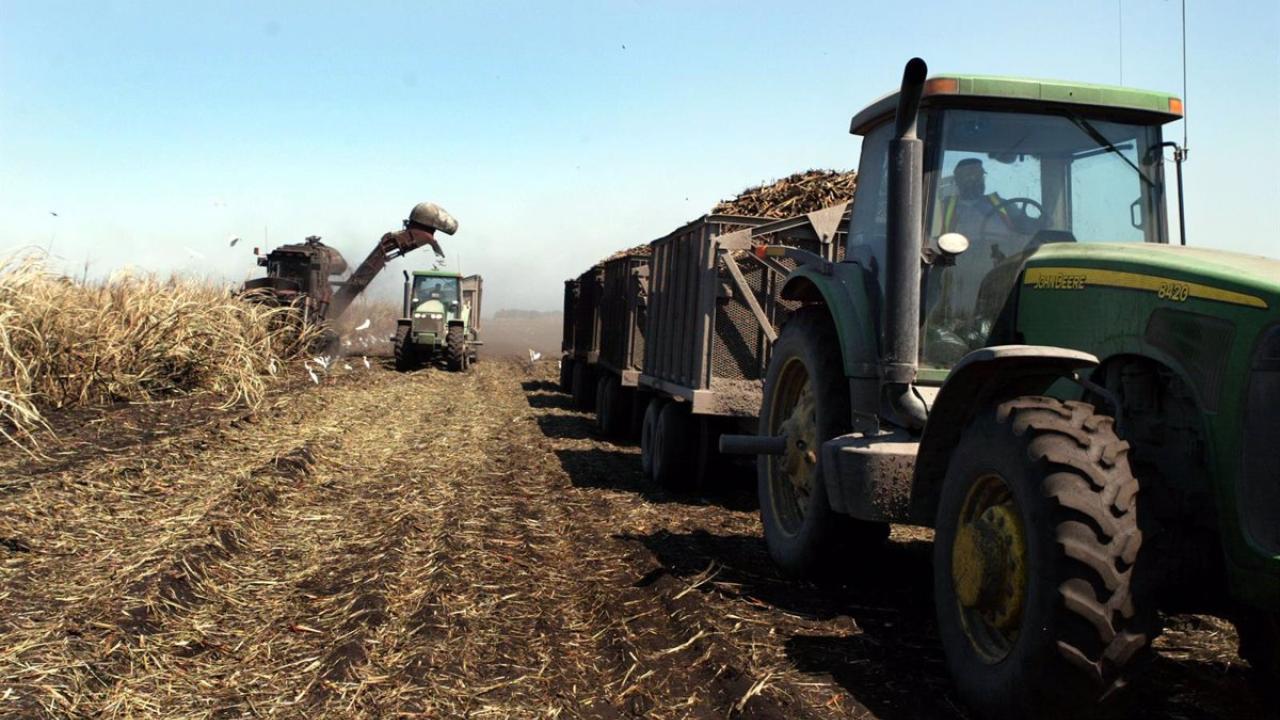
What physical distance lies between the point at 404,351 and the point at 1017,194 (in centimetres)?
2007

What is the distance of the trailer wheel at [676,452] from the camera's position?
336 inches

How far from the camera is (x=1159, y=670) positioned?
12.9 feet

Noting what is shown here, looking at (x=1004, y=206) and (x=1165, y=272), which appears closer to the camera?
(x=1165, y=272)

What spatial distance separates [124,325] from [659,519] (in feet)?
24.8

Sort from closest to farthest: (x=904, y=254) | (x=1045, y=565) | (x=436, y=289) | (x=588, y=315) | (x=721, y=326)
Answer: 1. (x=1045, y=565)
2. (x=904, y=254)
3. (x=721, y=326)
4. (x=588, y=315)
5. (x=436, y=289)

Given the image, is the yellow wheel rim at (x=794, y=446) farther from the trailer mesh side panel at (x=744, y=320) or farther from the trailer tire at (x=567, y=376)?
the trailer tire at (x=567, y=376)

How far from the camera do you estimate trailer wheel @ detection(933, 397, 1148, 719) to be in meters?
2.84

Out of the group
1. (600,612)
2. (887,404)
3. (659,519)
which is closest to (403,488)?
(659,519)

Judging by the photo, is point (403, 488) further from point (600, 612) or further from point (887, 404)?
point (887, 404)

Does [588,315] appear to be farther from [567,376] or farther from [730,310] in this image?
[730,310]

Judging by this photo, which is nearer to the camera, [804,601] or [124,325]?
[804,601]

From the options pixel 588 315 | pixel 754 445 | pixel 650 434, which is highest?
pixel 588 315

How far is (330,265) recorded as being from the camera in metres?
23.7

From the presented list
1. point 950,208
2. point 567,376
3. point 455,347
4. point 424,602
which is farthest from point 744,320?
point 455,347
